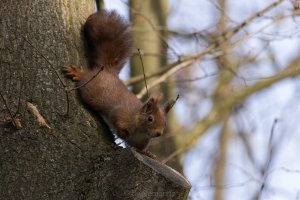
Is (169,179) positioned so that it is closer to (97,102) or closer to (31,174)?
(31,174)

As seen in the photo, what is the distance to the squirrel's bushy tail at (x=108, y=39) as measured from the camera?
2.86 meters

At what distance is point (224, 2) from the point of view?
8.30 m

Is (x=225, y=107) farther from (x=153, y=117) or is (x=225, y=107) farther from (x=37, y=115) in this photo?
(x=37, y=115)

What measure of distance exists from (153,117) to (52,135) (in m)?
1.02

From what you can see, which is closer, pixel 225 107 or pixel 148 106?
pixel 148 106

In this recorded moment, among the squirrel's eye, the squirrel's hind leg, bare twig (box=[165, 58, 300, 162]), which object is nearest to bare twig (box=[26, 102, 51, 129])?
the squirrel's hind leg

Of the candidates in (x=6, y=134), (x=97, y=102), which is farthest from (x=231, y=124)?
(x=6, y=134)

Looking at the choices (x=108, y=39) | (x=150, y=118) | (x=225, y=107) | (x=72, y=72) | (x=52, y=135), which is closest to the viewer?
(x=52, y=135)

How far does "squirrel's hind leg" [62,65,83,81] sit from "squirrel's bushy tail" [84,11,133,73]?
8.1 inches

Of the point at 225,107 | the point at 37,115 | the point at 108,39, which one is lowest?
the point at 225,107

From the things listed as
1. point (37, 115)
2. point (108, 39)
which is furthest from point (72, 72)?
point (108, 39)

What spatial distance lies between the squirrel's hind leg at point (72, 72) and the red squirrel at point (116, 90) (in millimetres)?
179

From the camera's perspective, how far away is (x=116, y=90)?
10.5 feet

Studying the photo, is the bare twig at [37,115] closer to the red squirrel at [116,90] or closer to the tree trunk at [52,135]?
the tree trunk at [52,135]
